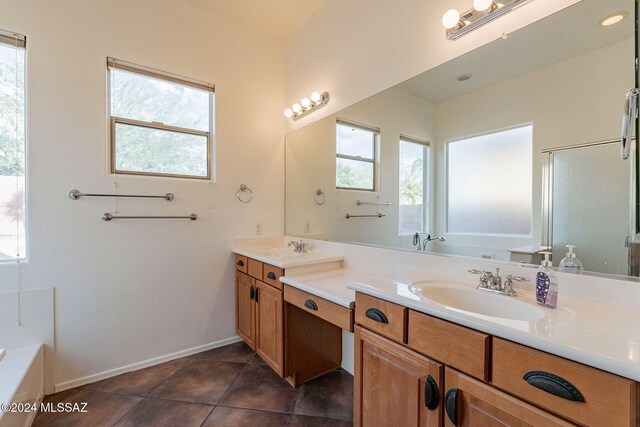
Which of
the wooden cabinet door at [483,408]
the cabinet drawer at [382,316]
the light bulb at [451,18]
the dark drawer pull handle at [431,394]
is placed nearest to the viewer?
the wooden cabinet door at [483,408]

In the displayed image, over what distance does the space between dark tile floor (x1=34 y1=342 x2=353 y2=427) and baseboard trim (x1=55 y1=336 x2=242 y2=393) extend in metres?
0.04

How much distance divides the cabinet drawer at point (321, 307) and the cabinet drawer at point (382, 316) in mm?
99

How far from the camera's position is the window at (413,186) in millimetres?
1763

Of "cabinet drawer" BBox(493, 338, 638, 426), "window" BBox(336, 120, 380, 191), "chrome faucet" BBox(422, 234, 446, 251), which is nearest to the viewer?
"cabinet drawer" BBox(493, 338, 638, 426)

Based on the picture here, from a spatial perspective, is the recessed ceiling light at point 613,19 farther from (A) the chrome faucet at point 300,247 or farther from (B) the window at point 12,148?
(B) the window at point 12,148

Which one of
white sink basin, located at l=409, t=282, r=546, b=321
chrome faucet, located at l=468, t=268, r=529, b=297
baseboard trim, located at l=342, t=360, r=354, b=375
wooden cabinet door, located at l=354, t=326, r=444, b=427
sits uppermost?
chrome faucet, located at l=468, t=268, r=529, b=297

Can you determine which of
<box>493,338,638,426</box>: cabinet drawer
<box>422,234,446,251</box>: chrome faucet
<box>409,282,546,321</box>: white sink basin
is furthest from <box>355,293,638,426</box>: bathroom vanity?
<box>422,234,446,251</box>: chrome faucet

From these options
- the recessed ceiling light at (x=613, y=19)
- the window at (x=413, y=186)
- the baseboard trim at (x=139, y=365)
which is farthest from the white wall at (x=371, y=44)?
the baseboard trim at (x=139, y=365)

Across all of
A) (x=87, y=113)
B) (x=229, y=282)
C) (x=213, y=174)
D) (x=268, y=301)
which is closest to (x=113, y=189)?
(x=87, y=113)

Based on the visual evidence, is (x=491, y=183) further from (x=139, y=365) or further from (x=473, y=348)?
(x=139, y=365)

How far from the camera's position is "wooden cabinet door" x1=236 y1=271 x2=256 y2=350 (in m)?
2.35

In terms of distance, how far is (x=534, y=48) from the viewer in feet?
4.17

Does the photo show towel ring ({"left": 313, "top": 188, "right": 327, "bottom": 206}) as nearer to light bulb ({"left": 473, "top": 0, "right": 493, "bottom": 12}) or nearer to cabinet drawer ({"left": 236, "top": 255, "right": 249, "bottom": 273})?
cabinet drawer ({"left": 236, "top": 255, "right": 249, "bottom": 273})

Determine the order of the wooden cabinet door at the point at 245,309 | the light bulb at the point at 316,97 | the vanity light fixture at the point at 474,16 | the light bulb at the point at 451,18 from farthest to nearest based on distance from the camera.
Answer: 1. the light bulb at the point at 316,97
2. the wooden cabinet door at the point at 245,309
3. the light bulb at the point at 451,18
4. the vanity light fixture at the point at 474,16
